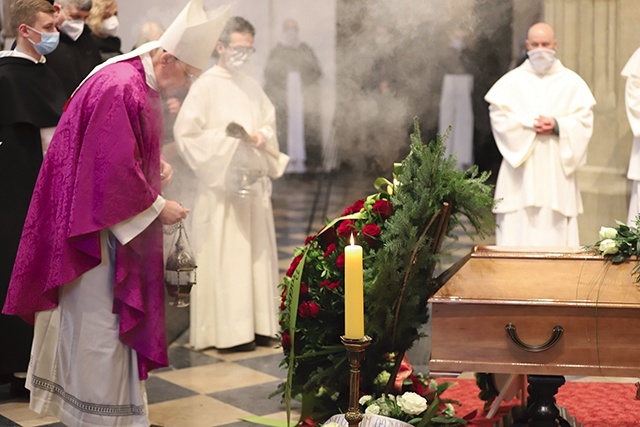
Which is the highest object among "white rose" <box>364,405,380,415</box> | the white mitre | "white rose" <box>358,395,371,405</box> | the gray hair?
the gray hair

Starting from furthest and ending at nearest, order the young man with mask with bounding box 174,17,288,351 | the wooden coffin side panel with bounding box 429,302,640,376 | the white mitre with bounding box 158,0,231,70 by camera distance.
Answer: the young man with mask with bounding box 174,17,288,351, the white mitre with bounding box 158,0,231,70, the wooden coffin side panel with bounding box 429,302,640,376

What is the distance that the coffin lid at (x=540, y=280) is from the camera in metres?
3.21

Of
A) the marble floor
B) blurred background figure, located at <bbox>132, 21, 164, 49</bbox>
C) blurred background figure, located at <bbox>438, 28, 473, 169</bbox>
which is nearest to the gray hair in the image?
blurred background figure, located at <bbox>132, 21, 164, 49</bbox>

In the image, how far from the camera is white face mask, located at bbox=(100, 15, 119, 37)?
5.55m

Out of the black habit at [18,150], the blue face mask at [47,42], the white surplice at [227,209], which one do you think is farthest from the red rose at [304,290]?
the white surplice at [227,209]

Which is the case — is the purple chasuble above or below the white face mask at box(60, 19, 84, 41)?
below

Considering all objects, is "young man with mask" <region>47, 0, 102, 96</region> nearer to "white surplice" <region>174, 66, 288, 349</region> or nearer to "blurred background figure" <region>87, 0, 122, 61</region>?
"blurred background figure" <region>87, 0, 122, 61</region>

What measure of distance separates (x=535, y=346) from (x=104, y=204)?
5.32 feet

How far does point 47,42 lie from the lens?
467 cm

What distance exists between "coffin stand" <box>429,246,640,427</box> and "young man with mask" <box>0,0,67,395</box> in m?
2.34

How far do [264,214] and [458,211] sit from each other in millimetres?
2475

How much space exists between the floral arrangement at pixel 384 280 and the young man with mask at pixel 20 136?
5.07ft

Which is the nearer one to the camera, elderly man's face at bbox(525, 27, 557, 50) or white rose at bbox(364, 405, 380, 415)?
white rose at bbox(364, 405, 380, 415)

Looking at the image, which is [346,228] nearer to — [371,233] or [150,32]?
[371,233]
